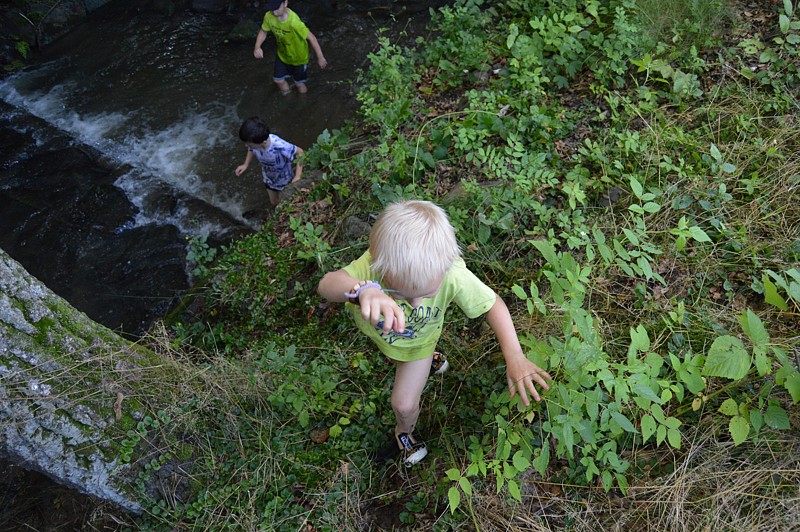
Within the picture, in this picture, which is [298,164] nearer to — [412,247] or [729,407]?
[412,247]

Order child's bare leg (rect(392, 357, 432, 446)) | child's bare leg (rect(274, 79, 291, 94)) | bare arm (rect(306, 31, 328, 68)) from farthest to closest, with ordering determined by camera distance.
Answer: child's bare leg (rect(274, 79, 291, 94)) < bare arm (rect(306, 31, 328, 68)) < child's bare leg (rect(392, 357, 432, 446))

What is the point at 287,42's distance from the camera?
6.71m

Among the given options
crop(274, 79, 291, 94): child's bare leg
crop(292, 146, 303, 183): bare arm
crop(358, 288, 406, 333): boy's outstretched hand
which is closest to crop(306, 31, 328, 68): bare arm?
crop(274, 79, 291, 94): child's bare leg

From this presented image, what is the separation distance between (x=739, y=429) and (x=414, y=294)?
1.54 m

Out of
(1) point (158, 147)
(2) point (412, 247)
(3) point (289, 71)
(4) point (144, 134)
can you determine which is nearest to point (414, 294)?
(2) point (412, 247)

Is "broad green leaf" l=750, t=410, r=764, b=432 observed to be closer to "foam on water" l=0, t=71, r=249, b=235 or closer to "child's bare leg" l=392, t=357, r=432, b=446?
"child's bare leg" l=392, t=357, r=432, b=446

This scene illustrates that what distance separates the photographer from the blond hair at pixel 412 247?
2.11m

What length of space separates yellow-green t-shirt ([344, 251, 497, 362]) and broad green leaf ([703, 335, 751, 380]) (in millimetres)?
964

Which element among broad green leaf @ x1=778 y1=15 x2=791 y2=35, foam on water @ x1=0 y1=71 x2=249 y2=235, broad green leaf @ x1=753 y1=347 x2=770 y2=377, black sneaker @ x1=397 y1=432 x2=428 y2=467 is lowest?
foam on water @ x1=0 y1=71 x2=249 y2=235

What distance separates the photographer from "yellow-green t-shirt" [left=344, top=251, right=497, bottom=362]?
7.96 feet

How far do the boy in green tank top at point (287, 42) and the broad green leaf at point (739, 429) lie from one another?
6286 mm

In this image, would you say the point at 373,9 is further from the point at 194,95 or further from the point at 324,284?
the point at 324,284

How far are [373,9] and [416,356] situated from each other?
737 cm

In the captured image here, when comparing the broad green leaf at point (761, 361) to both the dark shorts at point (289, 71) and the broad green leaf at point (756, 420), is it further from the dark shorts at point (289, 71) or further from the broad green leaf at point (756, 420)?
the dark shorts at point (289, 71)
